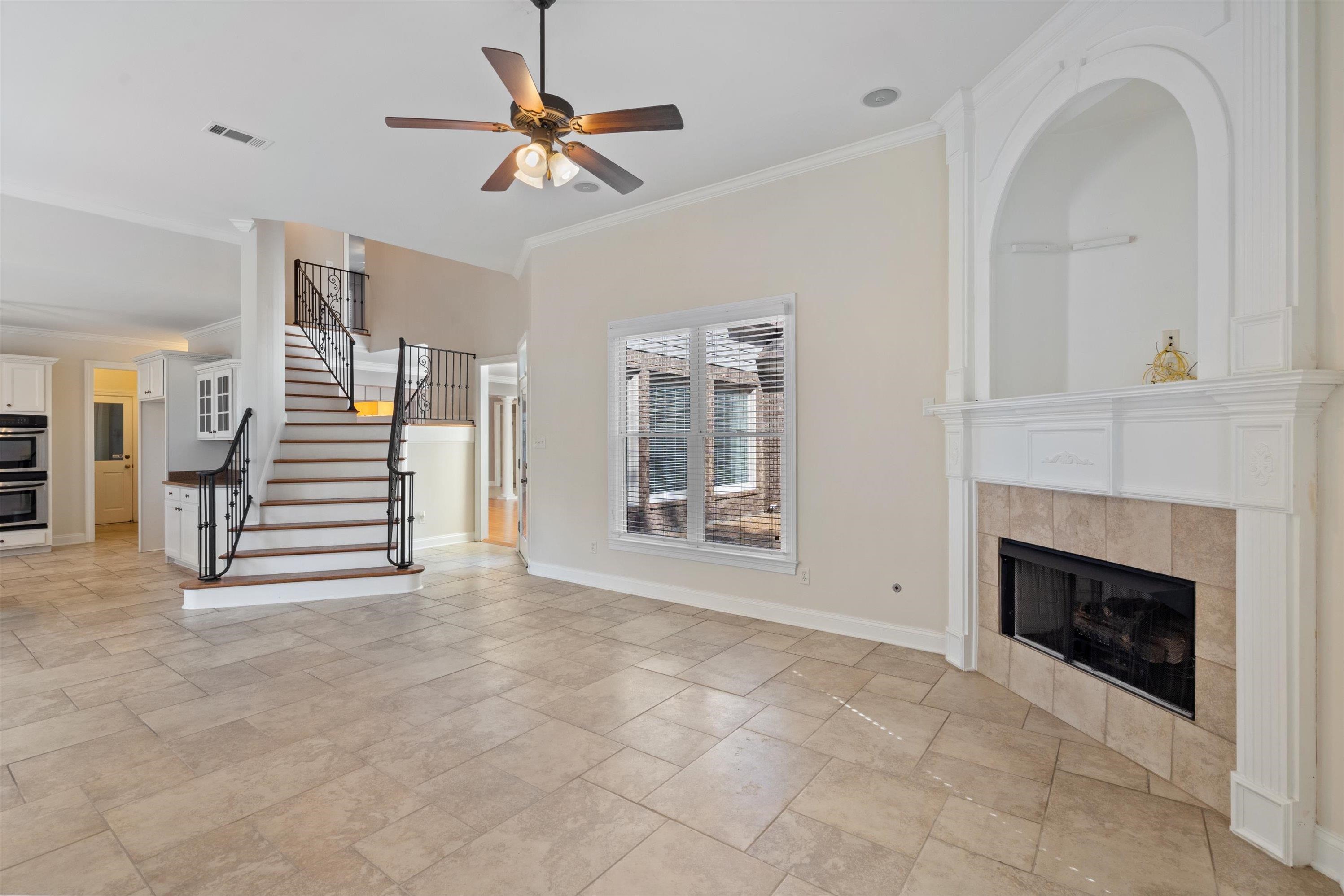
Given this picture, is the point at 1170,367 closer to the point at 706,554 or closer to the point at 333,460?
the point at 706,554

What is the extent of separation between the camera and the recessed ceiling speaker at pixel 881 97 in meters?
3.53

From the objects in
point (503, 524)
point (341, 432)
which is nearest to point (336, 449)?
point (341, 432)

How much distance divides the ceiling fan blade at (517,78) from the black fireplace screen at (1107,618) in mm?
3126

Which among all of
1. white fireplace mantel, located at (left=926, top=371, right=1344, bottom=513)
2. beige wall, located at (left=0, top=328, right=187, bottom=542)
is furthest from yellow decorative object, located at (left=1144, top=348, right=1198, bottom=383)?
beige wall, located at (left=0, top=328, right=187, bottom=542)

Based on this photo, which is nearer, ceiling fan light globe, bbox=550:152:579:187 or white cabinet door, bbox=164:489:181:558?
ceiling fan light globe, bbox=550:152:579:187

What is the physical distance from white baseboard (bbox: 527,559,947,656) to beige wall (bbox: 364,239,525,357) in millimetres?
2939

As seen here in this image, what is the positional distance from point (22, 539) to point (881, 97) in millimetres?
9946

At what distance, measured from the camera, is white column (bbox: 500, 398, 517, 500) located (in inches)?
534

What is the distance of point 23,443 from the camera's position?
24.6ft

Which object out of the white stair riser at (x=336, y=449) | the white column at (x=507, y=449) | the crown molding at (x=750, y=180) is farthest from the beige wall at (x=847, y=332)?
the white column at (x=507, y=449)

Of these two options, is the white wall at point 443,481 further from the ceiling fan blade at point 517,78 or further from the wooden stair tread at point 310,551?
the ceiling fan blade at point 517,78

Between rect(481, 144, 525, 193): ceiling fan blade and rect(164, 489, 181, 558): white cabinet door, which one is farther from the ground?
rect(481, 144, 525, 193): ceiling fan blade

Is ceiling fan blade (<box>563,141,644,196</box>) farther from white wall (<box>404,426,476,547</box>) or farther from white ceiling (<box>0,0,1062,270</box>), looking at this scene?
white wall (<box>404,426,476,547</box>)

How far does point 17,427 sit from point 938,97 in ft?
32.7
